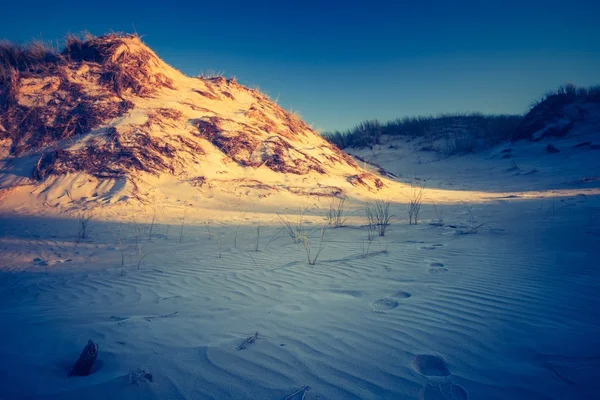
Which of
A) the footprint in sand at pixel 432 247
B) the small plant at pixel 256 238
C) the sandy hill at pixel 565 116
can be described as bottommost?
the small plant at pixel 256 238

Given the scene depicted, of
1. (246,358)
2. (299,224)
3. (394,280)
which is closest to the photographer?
(246,358)

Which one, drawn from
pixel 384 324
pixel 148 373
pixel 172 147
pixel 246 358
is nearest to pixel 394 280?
pixel 384 324

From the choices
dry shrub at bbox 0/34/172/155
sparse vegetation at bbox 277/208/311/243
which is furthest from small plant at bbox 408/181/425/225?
dry shrub at bbox 0/34/172/155

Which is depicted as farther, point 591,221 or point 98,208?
point 98,208

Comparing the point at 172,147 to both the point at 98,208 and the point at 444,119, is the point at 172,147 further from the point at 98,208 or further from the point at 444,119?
the point at 444,119

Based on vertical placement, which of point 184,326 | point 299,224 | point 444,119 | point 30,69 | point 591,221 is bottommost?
point 184,326

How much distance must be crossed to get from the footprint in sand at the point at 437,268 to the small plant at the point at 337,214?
2.51 meters

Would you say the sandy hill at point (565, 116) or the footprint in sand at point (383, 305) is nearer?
the footprint in sand at point (383, 305)

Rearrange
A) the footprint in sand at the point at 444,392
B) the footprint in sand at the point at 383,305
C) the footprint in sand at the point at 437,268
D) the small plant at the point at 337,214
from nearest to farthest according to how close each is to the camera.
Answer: the footprint in sand at the point at 444,392
the footprint in sand at the point at 383,305
the footprint in sand at the point at 437,268
the small plant at the point at 337,214

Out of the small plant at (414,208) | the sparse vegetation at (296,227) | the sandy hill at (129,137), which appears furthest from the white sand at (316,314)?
the sandy hill at (129,137)

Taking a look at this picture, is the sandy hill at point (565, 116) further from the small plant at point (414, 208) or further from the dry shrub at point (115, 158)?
the dry shrub at point (115, 158)

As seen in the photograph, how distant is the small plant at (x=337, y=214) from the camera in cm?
580

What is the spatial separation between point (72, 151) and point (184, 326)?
7.79 m

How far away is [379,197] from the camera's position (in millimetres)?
9086
